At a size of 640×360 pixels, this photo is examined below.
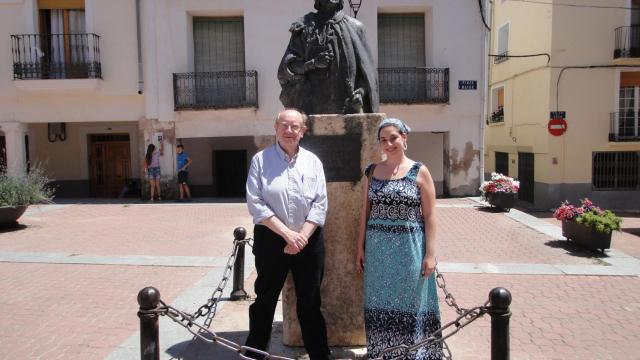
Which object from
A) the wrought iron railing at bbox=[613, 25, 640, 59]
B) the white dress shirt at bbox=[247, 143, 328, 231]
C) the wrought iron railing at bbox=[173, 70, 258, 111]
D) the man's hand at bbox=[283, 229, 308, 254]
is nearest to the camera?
the man's hand at bbox=[283, 229, 308, 254]

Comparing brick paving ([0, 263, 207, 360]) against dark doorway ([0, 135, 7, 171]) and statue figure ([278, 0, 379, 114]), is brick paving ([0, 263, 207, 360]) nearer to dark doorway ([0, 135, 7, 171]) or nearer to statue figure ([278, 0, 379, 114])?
statue figure ([278, 0, 379, 114])

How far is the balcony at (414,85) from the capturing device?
1571 cm

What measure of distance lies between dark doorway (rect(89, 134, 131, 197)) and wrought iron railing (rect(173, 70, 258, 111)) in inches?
152

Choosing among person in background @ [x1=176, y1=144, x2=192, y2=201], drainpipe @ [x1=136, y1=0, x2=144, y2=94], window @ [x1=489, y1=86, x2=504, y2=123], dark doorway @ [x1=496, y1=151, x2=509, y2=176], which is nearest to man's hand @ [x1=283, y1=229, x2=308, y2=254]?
person in background @ [x1=176, y1=144, x2=192, y2=201]

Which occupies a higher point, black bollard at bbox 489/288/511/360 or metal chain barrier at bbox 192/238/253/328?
black bollard at bbox 489/288/511/360

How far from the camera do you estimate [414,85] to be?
1594cm

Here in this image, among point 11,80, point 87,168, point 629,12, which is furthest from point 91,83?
point 629,12

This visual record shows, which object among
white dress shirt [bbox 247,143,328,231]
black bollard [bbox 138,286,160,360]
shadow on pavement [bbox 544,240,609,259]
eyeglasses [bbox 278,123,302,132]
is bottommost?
shadow on pavement [bbox 544,240,609,259]

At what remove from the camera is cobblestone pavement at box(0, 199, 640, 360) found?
4.58m

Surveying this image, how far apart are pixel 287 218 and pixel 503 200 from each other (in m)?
10.6

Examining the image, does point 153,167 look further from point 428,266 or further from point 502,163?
point 428,266

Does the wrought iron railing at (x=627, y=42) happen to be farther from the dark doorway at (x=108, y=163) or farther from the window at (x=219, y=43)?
the dark doorway at (x=108, y=163)

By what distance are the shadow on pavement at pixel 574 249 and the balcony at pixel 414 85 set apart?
7.23 m

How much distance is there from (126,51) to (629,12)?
15.2 meters
